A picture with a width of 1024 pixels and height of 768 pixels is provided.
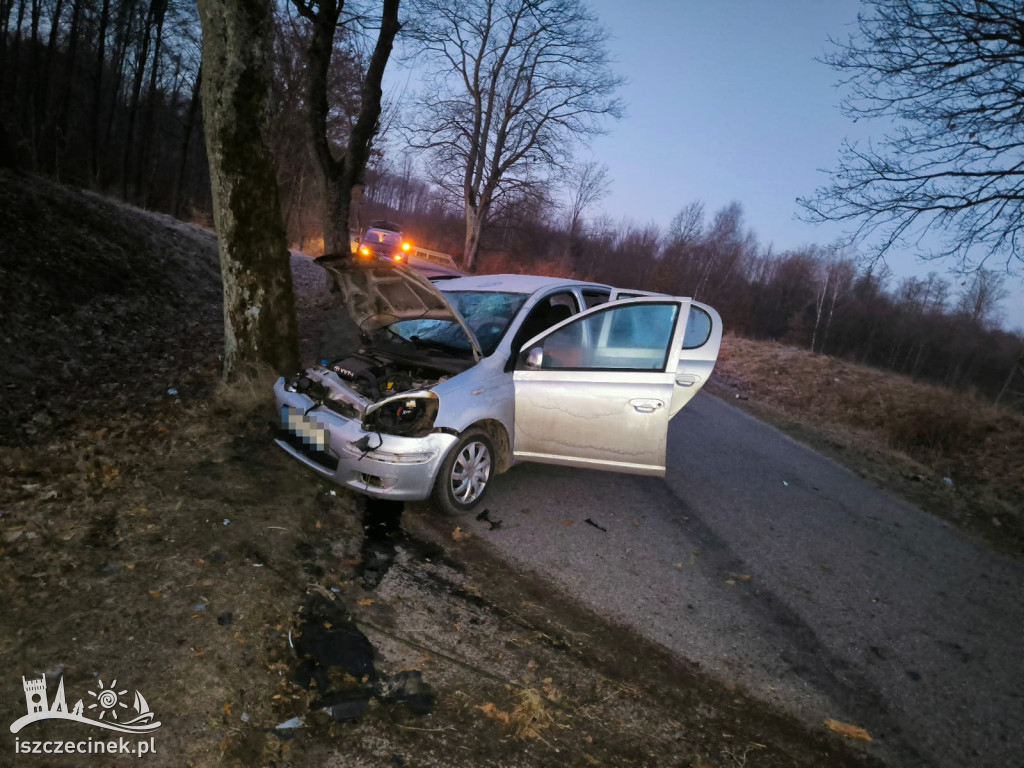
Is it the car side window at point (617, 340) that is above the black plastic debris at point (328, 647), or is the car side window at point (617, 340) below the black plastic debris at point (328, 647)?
above

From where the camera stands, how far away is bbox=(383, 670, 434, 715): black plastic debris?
2.49 meters

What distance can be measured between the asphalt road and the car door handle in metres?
1.02

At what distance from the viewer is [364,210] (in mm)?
72250

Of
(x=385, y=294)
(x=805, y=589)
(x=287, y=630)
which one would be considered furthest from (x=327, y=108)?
(x=805, y=589)

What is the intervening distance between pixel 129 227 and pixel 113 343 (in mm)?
4835

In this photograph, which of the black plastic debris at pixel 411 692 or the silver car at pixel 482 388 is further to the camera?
the silver car at pixel 482 388

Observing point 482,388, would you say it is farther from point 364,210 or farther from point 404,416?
point 364,210

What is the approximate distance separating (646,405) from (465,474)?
1.58 metres

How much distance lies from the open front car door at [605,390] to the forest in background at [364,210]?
6046 mm

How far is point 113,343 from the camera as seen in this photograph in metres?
6.82

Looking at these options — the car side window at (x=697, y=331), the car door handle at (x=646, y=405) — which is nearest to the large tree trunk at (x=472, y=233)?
the car side window at (x=697, y=331)

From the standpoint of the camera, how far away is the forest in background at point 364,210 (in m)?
20.2

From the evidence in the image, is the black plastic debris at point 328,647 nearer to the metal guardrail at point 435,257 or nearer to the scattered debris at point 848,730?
the scattered debris at point 848,730

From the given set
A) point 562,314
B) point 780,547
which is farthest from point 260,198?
point 780,547
